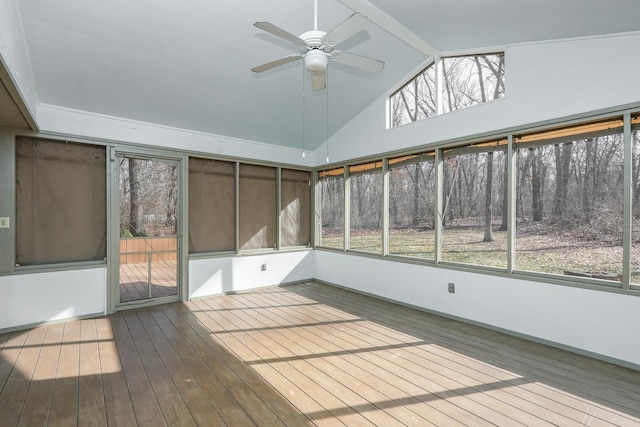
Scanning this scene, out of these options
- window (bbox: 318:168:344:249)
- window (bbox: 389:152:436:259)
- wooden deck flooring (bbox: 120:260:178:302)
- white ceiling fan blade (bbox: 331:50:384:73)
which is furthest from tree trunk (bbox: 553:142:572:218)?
wooden deck flooring (bbox: 120:260:178:302)

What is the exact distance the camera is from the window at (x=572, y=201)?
10.1 ft

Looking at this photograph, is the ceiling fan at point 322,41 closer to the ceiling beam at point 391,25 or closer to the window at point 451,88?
the ceiling beam at point 391,25

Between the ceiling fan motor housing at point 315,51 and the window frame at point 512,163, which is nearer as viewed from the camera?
the ceiling fan motor housing at point 315,51

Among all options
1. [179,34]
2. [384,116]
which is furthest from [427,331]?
[179,34]

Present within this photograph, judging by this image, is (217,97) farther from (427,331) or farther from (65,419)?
(427,331)

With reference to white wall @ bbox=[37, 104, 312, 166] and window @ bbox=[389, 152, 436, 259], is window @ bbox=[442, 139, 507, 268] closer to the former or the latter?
window @ bbox=[389, 152, 436, 259]

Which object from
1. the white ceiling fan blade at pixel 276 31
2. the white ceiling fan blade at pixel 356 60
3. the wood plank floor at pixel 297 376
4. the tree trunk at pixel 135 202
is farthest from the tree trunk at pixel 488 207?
the tree trunk at pixel 135 202

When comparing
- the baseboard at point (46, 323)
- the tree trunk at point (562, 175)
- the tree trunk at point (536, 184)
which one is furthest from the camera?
the baseboard at point (46, 323)

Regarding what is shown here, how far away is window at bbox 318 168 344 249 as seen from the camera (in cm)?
604

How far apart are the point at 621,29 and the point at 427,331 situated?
3.41 metres

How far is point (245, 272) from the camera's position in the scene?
5.59 m

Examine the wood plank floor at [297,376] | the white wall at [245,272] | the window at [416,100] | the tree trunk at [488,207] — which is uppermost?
the window at [416,100]

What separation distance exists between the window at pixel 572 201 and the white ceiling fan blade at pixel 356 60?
2.04 m

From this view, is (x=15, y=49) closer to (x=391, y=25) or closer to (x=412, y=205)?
(x=391, y=25)
